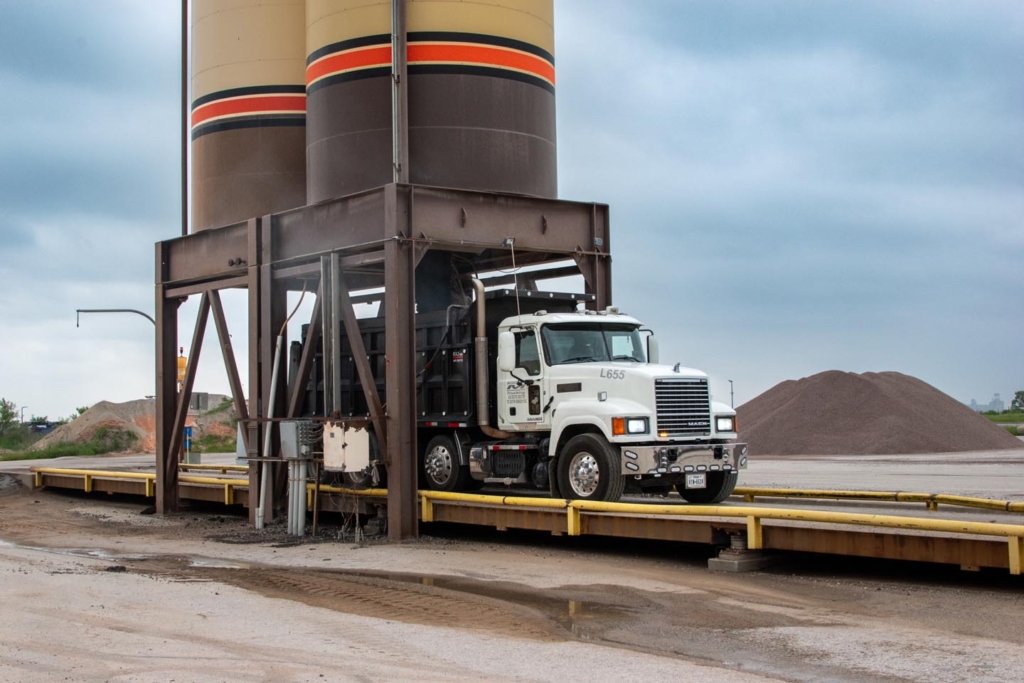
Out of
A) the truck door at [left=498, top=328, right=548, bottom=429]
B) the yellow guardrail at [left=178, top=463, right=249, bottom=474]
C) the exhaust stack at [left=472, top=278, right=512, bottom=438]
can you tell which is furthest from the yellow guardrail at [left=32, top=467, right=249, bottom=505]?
the truck door at [left=498, top=328, right=548, bottom=429]

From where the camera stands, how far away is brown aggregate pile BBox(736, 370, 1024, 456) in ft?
122

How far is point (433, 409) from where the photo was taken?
693 inches

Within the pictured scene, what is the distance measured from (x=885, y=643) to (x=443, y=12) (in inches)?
467

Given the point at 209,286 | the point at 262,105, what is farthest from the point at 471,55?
the point at 209,286

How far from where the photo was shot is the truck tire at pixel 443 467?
17141mm

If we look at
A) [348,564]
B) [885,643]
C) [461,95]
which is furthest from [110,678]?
[461,95]

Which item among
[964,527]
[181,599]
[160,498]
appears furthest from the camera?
[160,498]

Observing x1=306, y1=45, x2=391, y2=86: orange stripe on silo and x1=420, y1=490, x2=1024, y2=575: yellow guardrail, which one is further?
x1=306, y1=45, x2=391, y2=86: orange stripe on silo

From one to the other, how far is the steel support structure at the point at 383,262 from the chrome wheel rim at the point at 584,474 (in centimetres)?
247

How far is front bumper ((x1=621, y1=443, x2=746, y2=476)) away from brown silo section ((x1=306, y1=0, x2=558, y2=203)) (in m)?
5.22

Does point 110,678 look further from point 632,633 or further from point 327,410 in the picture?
point 327,410

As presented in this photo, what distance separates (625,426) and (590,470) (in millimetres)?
782

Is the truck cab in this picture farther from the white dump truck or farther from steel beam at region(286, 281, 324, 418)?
steel beam at region(286, 281, 324, 418)

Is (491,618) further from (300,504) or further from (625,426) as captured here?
(300,504)
